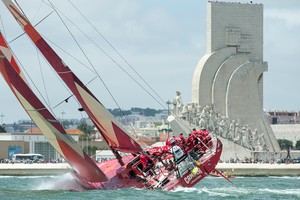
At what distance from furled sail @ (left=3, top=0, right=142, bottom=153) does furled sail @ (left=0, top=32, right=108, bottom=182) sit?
925 millimetres

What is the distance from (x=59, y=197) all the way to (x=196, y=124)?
1419 inches

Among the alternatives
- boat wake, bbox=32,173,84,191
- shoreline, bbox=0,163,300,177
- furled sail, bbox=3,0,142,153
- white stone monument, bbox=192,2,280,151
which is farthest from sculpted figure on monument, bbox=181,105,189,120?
furled sail, bbox=3,0,142,153

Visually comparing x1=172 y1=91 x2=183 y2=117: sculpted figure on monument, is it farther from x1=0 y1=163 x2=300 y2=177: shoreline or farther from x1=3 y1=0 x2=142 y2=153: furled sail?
x1=3 y1=0 x2=142 y2=153: furled sail

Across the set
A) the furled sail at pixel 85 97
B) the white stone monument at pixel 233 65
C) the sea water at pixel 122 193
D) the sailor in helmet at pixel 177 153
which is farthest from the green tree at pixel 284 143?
the furled sail at pixel 85 97

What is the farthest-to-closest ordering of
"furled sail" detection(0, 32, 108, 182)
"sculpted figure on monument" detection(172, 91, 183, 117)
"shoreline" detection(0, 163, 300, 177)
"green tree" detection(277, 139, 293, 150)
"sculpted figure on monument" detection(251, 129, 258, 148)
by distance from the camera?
"green tree" detection(277, 139, 293, 150), "sculpted figure on monument" detection(251, 129, 258, 148), "sculpted figure on monument" detection(172, 91, 183, 117), "shoreline" detection(0, 163, 300, 177), "furled sail" detection(0, 32, 108, 182)

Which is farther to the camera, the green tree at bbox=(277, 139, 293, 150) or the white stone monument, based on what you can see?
the green tree at bbox=(277, 139, 293, 150)

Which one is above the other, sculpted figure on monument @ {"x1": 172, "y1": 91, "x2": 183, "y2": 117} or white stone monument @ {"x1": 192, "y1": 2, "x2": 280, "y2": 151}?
white stone monument @ {"x1": 192, "y1": 2, "x2": 280, "y2": 151}

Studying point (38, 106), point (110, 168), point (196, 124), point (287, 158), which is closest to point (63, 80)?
point (38, 106)

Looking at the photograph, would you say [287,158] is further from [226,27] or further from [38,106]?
[38,106]

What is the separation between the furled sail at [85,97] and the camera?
33.9 metres

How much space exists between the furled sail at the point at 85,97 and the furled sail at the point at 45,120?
36.4 inches

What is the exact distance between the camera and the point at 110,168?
36438 millimetres

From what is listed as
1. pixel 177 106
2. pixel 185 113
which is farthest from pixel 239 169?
pixel 177 106

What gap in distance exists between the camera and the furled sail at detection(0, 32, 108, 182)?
32969mm
